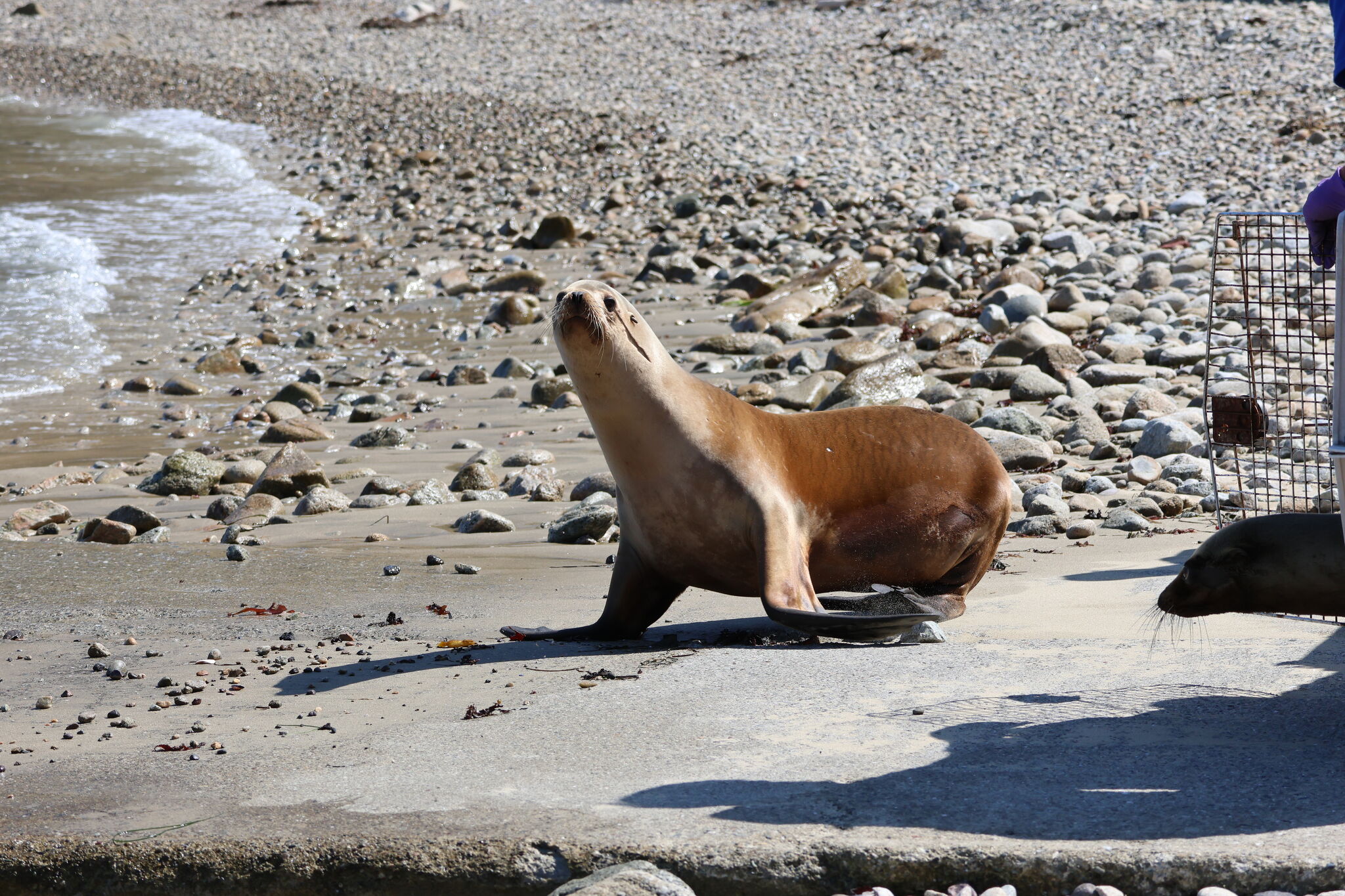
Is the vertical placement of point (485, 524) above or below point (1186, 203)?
below

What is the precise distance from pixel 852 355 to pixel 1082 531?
332cm

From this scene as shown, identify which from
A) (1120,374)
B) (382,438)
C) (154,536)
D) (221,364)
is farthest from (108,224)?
(1120,374)

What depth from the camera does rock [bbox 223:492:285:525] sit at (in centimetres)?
660

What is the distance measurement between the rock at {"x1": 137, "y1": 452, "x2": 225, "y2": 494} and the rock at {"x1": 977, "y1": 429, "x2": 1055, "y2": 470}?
12.4 ft

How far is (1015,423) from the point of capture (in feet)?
23.9

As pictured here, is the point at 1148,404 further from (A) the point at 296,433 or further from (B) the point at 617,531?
(A) the point at 296,433

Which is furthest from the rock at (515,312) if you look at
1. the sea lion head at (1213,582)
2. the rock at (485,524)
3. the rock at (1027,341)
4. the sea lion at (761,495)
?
the sea lion head at (1213,582)

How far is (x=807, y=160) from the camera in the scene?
659 inches

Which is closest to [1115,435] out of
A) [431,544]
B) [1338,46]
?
[431,544]

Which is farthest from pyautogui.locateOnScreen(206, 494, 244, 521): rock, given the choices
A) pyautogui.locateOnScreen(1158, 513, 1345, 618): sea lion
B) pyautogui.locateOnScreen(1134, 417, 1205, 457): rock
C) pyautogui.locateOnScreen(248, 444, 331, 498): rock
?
pyautogui.locateOnScreen(1158, 513, 1345, 618): sea lion

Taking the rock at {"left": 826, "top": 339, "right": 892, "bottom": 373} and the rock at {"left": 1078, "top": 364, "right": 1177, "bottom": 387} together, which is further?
the rock at {"left": 826, "top": 339, "right": 892, "bottom": 373}

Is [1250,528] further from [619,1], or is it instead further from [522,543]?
[619,1]

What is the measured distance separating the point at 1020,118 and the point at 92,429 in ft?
42.9

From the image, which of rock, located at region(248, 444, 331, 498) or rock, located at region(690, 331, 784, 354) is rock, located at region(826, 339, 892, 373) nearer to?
rock, located at region(690, 331, 784, 354)
